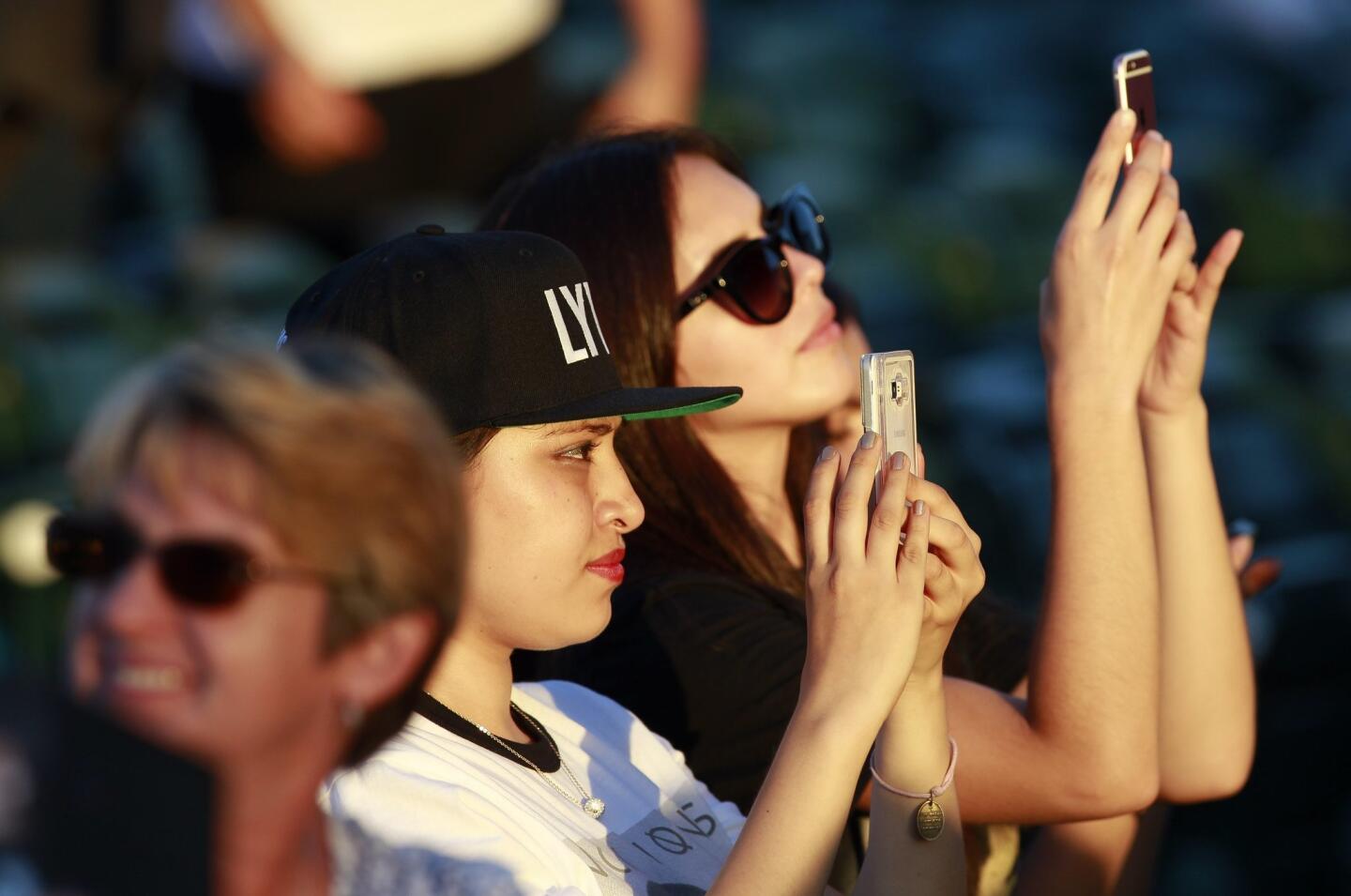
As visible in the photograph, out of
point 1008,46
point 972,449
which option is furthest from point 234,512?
point 1008,46

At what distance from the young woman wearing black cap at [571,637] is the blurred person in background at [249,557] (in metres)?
0.33

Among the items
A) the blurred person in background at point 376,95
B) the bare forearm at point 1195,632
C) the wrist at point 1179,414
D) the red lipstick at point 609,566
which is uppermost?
the blurred person in background at point 376,95

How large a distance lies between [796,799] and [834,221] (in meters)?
4.23

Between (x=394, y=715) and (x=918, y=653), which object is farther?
(x=918, y=653)

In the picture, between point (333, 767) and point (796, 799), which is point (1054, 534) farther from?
point (333, 767)

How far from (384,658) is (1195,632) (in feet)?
4.72

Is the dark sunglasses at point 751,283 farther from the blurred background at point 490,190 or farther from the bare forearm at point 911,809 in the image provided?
the blurred background at point 490,190

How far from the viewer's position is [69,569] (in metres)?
0.83

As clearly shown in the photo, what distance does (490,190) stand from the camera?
4.56 meters

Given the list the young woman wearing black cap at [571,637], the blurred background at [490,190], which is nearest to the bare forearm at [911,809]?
the young woman wearing black cap at [571,637]

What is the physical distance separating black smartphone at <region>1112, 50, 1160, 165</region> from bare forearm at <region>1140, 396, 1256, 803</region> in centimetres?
38

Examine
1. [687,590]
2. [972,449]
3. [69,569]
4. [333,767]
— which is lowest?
[972,449]

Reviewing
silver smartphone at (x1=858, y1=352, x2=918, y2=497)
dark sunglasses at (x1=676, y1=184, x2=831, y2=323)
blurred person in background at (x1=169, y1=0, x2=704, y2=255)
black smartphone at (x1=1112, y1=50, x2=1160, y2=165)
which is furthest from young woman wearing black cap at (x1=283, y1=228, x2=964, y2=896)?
blurred person in background at (x1=169, y1=0, x2=704, y2=255)

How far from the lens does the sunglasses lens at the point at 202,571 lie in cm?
79
